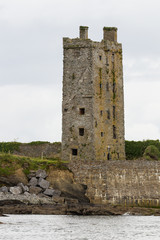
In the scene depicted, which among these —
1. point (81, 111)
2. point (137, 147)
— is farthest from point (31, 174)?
point (137, 147)

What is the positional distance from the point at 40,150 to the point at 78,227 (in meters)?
29.7

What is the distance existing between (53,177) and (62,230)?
16127 mm

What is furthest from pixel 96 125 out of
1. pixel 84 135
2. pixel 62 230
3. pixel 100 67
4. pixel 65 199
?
pixel 62 230

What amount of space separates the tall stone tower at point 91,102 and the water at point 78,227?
548 inches

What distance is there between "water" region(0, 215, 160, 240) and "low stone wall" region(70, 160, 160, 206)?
3.80 m

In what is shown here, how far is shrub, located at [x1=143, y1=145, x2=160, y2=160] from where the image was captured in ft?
249

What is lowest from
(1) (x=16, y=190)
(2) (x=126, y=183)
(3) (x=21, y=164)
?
(1) (x=16, y=190)

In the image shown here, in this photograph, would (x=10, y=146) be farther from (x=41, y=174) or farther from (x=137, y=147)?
(x=41, y=174)

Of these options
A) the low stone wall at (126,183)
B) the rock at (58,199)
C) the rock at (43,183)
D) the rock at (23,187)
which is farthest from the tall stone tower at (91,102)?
the rock at (23,187)

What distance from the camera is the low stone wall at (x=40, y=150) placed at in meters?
79.6

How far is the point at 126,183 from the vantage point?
65.9m

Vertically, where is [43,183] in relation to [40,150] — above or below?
below

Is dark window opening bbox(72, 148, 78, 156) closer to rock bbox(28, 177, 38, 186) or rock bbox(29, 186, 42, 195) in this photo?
rock bbox(28, 177, 38, 186)

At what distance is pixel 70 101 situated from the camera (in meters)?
74.7
